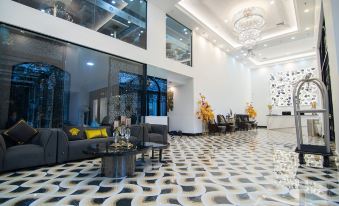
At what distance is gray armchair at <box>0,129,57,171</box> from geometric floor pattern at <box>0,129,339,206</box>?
148mm

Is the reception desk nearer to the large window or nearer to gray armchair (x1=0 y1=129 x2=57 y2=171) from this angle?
the large window

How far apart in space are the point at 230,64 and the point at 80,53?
10270 mm

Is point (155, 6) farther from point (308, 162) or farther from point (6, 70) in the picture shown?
point (308, 162)

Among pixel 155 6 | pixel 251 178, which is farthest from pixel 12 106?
pixel 155 6

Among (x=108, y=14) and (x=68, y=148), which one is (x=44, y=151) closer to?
(x=68, y=148)

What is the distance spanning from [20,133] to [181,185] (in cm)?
335

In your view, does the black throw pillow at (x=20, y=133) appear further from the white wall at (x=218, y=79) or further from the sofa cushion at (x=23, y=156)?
the white wall at (x=218, y=79)

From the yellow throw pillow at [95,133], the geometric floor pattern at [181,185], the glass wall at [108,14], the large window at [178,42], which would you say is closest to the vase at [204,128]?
the large window at [178,42]

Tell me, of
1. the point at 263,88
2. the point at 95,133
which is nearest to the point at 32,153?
the point at 95,133

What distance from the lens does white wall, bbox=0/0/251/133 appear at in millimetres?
4172

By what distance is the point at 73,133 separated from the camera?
14.3 ft

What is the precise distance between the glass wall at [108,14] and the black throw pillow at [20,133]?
106 inches

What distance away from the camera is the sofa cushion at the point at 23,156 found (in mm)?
3121

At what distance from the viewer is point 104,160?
3.04 meters
